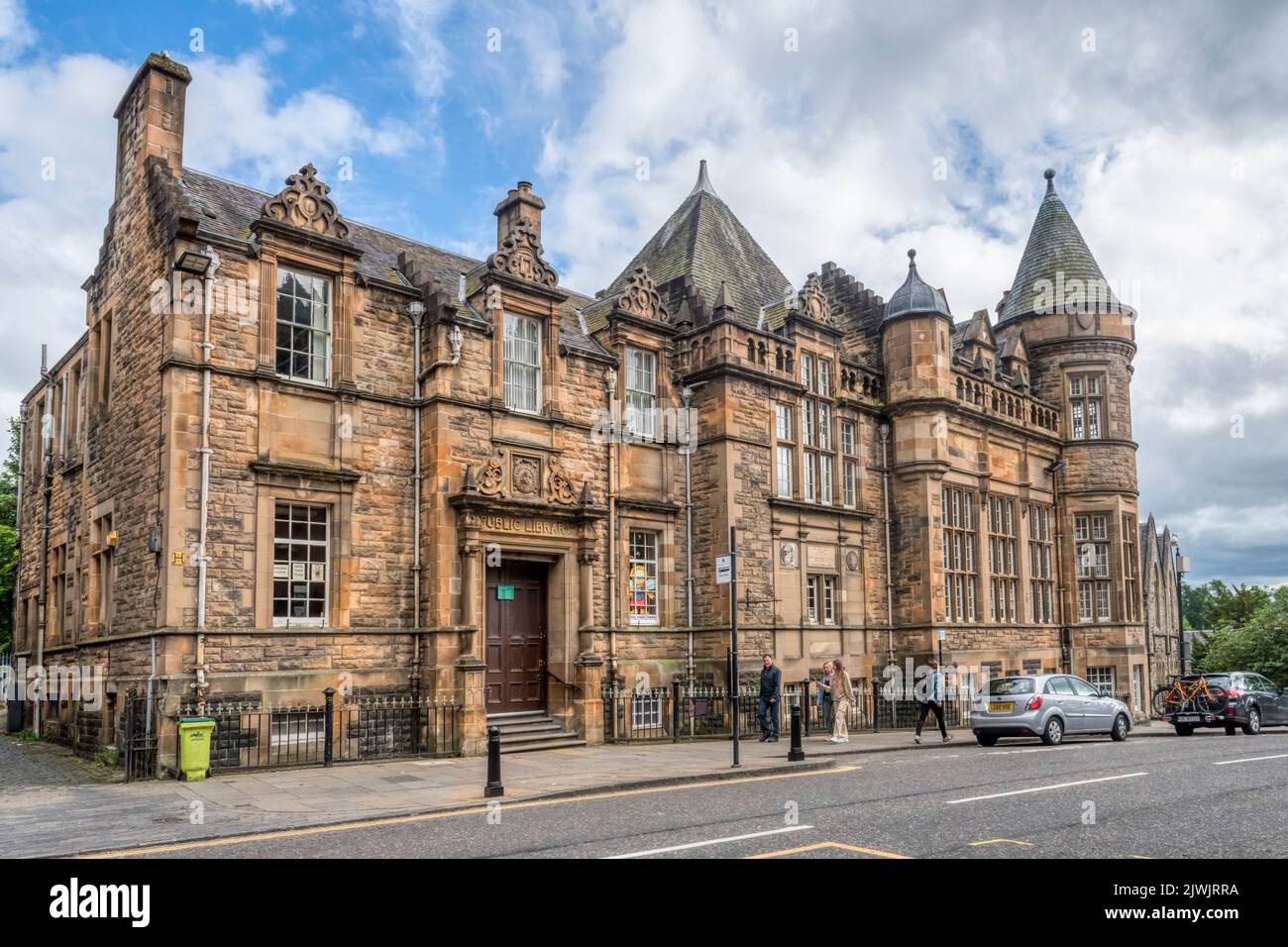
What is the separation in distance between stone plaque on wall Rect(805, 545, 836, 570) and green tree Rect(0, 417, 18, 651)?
25.5 meters

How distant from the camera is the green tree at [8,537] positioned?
37.5 m

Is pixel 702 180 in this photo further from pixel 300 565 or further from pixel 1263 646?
pixel 1263 646

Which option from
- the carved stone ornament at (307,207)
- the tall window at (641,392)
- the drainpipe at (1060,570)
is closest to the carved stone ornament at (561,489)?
the tall window at (641,392)

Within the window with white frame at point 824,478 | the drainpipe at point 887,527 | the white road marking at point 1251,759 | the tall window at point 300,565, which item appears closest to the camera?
the white road marking at point 1251,759

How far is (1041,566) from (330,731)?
2483cm

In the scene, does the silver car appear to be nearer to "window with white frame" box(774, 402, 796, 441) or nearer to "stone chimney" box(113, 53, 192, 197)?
"window with white frame" box(774, 402, 796, 441)

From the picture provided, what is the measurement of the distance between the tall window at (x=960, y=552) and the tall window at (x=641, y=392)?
33.4ft

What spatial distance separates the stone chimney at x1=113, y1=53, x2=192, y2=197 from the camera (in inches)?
715

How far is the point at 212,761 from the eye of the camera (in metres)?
15.6

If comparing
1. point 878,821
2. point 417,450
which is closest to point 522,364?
point 417,450

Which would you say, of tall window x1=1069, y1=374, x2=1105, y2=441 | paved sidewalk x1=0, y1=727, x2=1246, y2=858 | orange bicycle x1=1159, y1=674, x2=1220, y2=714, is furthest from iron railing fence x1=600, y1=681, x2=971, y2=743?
tall window x1=1069, y1=374, x2=1105, y2=441

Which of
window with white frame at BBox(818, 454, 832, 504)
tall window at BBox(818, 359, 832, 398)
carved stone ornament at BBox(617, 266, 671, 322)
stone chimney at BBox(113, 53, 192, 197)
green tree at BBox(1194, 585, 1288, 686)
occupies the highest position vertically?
stone chimney at BBox(113, 53, 192, 197)

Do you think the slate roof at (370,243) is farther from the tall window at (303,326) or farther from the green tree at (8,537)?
the green tree at (8,537)

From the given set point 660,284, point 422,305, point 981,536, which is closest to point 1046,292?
point 981,536
